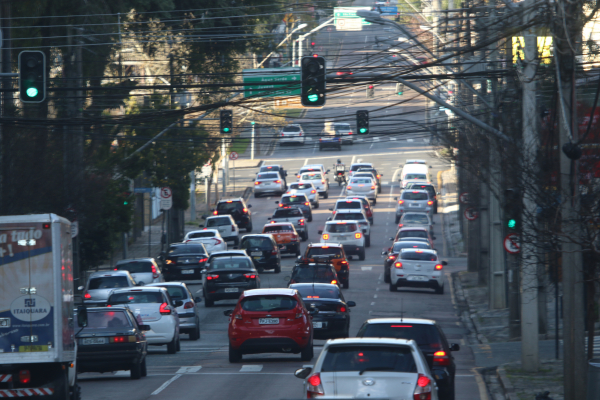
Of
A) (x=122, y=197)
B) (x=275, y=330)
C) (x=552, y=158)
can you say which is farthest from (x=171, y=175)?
(x=552, y=158)

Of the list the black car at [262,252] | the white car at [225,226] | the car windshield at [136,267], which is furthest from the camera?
the white car at [225,226]

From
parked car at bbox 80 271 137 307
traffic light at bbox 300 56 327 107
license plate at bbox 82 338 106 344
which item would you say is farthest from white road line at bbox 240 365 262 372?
parked car at bbox 80 271 137 307

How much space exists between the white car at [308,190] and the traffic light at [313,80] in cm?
3978

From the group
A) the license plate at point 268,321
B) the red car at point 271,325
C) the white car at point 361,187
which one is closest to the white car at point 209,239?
the white car at point 361,187

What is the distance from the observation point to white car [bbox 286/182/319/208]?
60.2 m

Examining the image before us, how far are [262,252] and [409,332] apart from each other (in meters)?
24.3

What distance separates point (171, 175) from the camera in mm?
47125

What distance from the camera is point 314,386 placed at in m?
10.2

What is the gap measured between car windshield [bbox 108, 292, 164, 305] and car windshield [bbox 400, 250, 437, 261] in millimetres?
13908

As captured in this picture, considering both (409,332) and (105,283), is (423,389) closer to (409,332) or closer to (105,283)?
(409,332)

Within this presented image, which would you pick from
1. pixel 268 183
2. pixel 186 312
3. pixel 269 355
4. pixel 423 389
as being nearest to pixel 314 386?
pixel 423 389

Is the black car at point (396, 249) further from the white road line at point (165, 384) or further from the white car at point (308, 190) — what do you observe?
the white car at point (308, 190)

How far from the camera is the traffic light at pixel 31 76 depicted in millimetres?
17828

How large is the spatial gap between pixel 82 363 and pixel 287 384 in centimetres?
385
